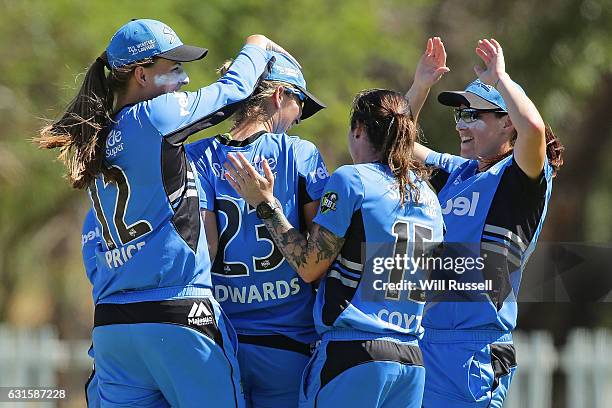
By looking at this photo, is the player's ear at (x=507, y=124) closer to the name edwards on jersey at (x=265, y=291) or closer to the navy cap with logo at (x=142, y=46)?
the name edwards on jersey at (x=265, y=291)

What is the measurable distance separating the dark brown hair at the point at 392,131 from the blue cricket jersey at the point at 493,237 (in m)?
0.61

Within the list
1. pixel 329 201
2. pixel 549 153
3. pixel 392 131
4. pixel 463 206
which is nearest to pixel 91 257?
pixel 329 201

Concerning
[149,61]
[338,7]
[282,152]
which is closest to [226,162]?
[282,152]

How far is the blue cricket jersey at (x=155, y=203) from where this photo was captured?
4.30m

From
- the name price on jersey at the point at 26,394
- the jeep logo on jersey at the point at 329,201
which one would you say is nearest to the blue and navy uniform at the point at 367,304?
the jeep logo on jersey at the point at 329,201

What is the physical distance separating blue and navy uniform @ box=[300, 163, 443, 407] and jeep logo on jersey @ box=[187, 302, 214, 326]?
1.52ft

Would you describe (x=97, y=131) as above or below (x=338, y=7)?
below

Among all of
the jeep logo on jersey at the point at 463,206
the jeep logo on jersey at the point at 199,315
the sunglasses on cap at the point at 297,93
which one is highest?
the sunglasses on cap at the point at 297,93

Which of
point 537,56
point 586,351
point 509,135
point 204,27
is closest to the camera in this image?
point 509,135

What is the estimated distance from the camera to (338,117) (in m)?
13.8

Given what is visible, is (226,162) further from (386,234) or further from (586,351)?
(586,351)

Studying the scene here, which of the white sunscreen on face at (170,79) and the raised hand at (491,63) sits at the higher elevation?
the raised hand at (491,63)

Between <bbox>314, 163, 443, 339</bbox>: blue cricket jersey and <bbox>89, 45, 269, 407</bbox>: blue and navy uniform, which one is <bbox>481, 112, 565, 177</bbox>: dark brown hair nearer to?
<bbox>314, 163, 443, 339</bbox>: blue cricket jersey

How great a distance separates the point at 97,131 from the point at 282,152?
2.73 ft
